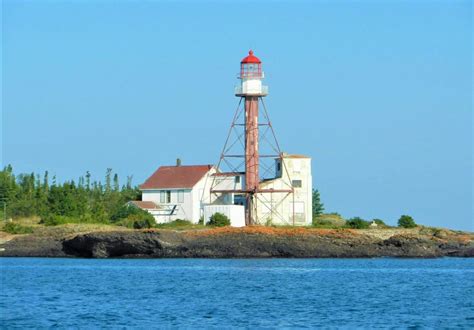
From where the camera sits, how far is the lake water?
32.8 meters

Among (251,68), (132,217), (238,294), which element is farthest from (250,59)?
(238,294)

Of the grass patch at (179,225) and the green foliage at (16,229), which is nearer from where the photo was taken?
the grass patch at (179,225)

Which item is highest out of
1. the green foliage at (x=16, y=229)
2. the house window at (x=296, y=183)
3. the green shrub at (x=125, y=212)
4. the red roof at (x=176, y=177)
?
the red roof at (x=176, y=177)

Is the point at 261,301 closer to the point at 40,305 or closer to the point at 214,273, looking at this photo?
the point at 40,305

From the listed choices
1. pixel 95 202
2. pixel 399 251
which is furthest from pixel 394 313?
pixel 95 202

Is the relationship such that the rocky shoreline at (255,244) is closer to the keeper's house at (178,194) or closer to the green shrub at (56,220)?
the green shrub at (56,220)

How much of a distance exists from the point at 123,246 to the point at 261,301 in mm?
26639

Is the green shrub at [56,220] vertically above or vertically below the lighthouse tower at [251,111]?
below

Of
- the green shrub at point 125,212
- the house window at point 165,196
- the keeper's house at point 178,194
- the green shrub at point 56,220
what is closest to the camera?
the green shrub at point 56,220

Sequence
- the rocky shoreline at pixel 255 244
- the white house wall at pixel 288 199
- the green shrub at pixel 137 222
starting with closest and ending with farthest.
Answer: the rocky shoreline at pixel 255 244 → the green shrub at pixel 137 222 → the white house wall at pixel 288 199

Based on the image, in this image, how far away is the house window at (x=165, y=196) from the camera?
7950cm

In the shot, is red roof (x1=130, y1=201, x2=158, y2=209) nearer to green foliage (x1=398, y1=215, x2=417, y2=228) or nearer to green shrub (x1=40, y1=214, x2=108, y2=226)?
green shrub (x1=40, y1=214, x2=108, y2=226)

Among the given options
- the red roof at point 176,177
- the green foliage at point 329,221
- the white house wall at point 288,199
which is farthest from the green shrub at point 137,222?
the green foliage at point 329,221

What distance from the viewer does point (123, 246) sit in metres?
64.3
